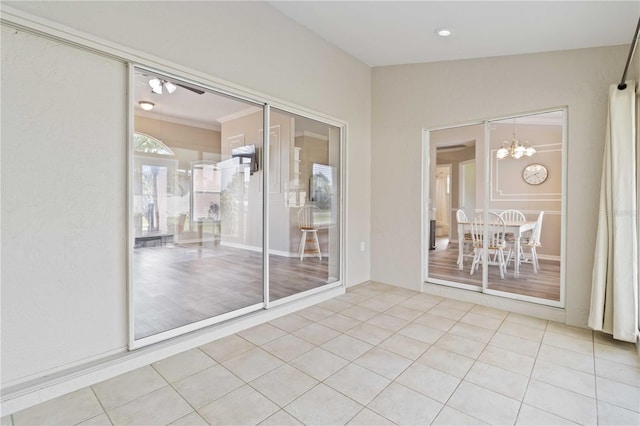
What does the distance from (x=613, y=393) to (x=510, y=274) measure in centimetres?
251

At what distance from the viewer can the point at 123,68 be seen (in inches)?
83.0

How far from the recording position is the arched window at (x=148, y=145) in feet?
7.64

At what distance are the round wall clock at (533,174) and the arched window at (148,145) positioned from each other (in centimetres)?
456

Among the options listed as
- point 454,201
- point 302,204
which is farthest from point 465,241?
point 302,204

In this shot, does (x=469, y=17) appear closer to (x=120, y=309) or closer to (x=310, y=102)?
(x=310, y=102)

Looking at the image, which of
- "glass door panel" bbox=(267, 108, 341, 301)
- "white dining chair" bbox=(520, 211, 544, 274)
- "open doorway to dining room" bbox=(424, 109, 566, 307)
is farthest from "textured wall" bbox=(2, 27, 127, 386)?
"white dining chair" bbox=(520, 211, 544, 274)

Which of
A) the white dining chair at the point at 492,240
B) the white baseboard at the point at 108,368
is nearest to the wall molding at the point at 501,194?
the white dining chair at the point at 492,240

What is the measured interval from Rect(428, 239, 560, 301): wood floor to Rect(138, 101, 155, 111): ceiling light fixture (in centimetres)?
383

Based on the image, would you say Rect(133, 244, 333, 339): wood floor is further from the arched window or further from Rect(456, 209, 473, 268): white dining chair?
Rect(456, 209, 473, 268): white dining chair

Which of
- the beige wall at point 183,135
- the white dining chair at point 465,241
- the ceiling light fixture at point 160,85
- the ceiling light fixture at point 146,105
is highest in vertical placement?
the ceiling light fixture at point 160,85

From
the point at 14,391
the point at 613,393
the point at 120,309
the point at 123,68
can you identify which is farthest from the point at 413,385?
the point at 123,68

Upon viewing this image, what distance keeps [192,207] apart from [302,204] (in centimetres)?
129

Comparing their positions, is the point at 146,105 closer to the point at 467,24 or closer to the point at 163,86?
the point at 163,86

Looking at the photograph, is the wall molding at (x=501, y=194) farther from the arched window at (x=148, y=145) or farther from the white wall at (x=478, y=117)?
the arched window at (x=148, y=145)
